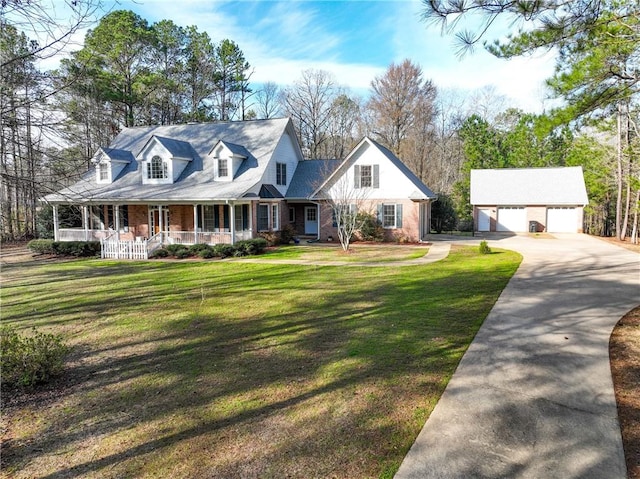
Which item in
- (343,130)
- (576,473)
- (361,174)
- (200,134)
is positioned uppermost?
(343,130)

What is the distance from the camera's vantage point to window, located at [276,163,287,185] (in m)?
25.4

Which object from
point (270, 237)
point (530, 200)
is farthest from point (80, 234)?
point (530, 200)

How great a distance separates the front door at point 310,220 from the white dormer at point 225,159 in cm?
543

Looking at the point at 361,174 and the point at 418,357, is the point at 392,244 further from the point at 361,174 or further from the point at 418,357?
the point at 418,357

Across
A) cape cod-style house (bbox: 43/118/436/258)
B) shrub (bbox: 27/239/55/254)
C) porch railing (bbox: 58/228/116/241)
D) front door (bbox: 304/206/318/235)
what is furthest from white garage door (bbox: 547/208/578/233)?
shrub (bbox: 27/239/55/254)

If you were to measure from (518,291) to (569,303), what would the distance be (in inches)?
54.5

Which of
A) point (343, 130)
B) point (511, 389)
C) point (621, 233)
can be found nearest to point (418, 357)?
point (511, 389)

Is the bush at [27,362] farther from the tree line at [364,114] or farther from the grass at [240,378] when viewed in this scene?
the tree line at [364,114]

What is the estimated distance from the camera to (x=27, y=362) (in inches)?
233

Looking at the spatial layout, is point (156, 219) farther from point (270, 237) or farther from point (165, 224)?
point (270, 237)

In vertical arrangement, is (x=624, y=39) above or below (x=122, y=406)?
above

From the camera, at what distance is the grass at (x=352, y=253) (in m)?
18.0

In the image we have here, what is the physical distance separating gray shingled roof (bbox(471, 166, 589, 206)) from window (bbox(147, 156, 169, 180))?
23485mm

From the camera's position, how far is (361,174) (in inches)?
968
